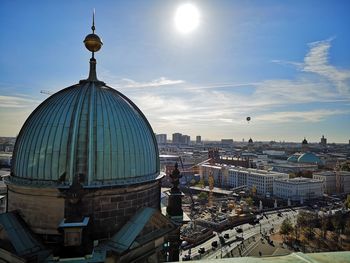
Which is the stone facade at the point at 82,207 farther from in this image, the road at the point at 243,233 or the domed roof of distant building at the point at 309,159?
the domed roof of distant building at the point at 309,159

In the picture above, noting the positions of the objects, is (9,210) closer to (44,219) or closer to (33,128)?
(44,219)

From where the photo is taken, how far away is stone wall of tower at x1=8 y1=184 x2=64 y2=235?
1336cm

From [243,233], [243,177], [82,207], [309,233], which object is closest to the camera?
[82,207]

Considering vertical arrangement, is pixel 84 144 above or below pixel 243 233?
above

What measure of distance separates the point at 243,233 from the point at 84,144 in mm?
→ 67578

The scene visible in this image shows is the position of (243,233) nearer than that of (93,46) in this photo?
No

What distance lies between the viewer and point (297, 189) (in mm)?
114562

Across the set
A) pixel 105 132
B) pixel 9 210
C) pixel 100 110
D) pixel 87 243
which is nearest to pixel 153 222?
pixel 87 243

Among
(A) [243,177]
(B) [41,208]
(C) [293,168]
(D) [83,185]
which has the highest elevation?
(D) [83,185]

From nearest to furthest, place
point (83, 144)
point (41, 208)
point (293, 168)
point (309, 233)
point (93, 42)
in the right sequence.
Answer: point (41, 208) → point (83, 144) → point (93, 42) → point (309, 233) → point (293, 168)

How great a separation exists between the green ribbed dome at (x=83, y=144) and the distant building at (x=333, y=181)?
141312 millimetres

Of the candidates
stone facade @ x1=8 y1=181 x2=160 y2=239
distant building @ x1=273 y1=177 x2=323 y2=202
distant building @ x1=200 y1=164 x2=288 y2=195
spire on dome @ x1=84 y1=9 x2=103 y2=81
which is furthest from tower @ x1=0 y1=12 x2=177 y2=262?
distant building @ x1=200 y1=164 x2=288 y2=195

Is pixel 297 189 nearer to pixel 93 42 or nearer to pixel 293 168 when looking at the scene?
pixel 293 168

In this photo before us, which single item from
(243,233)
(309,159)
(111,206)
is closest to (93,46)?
(111,206)
